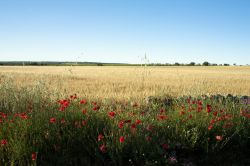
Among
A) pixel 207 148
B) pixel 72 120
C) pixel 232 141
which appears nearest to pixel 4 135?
pixel 72 120

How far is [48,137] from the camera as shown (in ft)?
14.8

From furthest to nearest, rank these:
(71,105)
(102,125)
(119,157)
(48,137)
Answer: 1. (71,105)
2. (102,125)
3. (48,137)
4. (119,157)

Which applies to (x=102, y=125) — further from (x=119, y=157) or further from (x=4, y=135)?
(x=4, y=135)

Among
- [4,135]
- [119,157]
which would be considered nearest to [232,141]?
[119,157]

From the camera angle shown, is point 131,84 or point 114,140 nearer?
point 114,140

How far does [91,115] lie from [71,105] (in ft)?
2.28

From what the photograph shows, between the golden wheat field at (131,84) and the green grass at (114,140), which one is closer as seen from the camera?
the green grass at (114,140)

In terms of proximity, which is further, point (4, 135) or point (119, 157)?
point (4, 135)

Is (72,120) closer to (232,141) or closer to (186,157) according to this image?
(186,157)

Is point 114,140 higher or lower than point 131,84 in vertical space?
higher

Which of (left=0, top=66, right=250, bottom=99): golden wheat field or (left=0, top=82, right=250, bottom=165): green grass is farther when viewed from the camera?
(left=0, top=66, right=250, bottom=99): golden wheat field

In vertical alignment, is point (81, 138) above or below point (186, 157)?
above

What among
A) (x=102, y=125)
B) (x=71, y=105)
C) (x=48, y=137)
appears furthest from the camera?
(x=71, y=105)

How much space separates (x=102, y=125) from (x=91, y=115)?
32 cm
